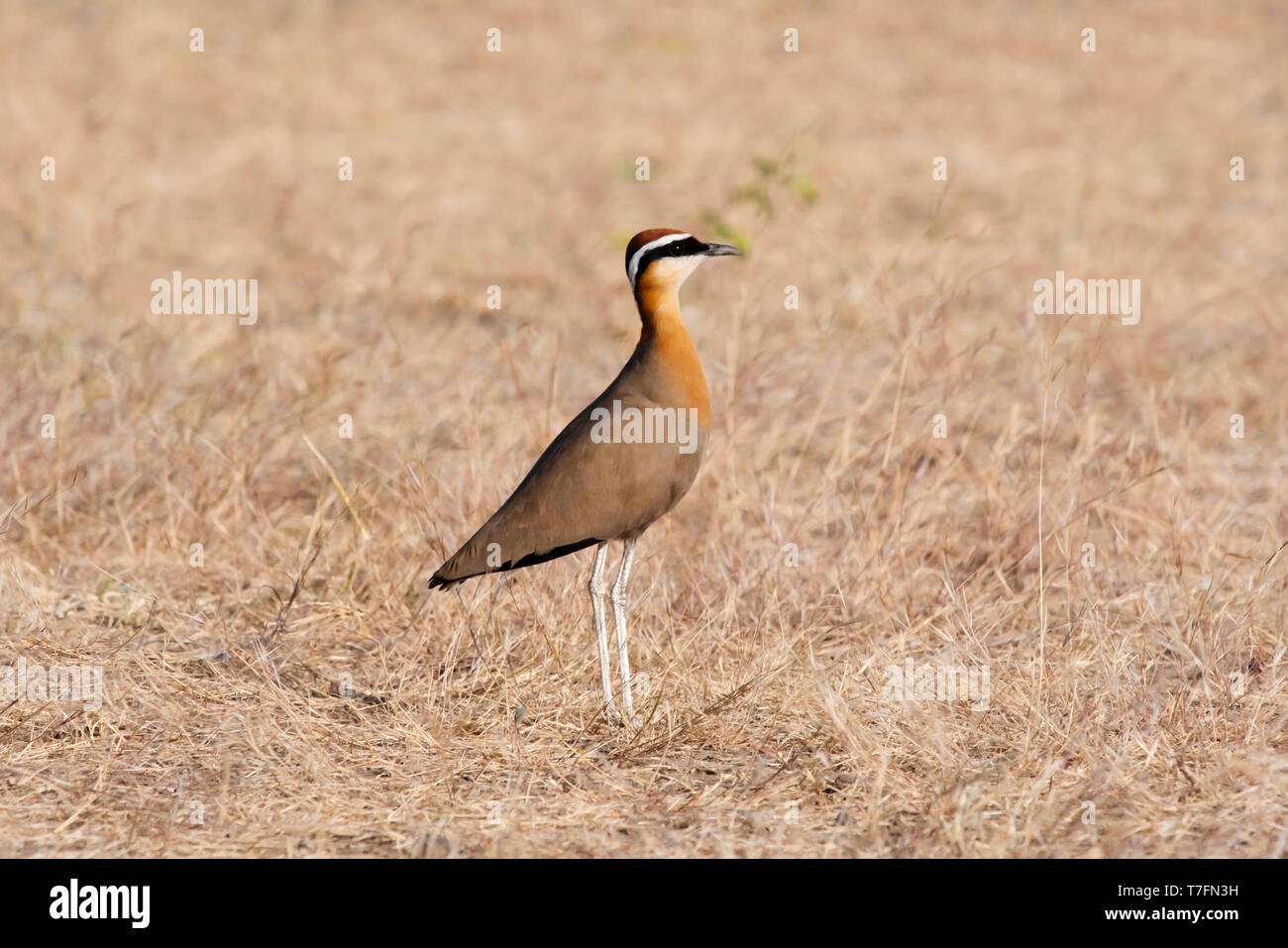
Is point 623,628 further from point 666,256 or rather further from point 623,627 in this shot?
point 666,256

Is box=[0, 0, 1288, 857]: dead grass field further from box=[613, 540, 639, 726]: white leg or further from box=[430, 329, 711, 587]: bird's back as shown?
box=[430, 329, 711, 587]: bird's back

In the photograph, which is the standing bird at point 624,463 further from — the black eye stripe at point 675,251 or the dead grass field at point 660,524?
the dead grass field at point 660,524

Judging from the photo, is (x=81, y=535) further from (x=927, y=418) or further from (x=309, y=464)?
(x=927, y=418)

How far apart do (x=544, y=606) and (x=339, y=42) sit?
36.5 feet

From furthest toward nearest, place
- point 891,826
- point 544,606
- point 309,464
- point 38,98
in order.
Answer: point 38,98
point 309,464
point 544,606
point 891,826

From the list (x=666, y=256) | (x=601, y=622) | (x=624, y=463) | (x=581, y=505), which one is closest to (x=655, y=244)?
(x=666, y=256)

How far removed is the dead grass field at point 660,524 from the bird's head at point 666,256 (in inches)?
44.8

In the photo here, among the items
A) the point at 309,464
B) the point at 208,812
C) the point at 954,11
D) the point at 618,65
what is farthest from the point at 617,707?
the point at 954,11

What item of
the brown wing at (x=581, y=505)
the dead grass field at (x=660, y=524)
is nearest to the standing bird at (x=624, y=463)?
the brown wing at (x=581, y=505)

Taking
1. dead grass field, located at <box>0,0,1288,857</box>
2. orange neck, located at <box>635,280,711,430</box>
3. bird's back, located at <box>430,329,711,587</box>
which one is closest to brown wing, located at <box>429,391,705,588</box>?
bird's back, located at <box>430,329,711,587</box>

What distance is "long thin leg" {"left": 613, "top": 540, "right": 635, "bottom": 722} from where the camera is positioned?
174 inches

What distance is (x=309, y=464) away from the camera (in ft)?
20.9

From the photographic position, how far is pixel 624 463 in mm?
4422

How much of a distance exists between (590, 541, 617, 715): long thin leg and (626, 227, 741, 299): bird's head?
0.85 meters
